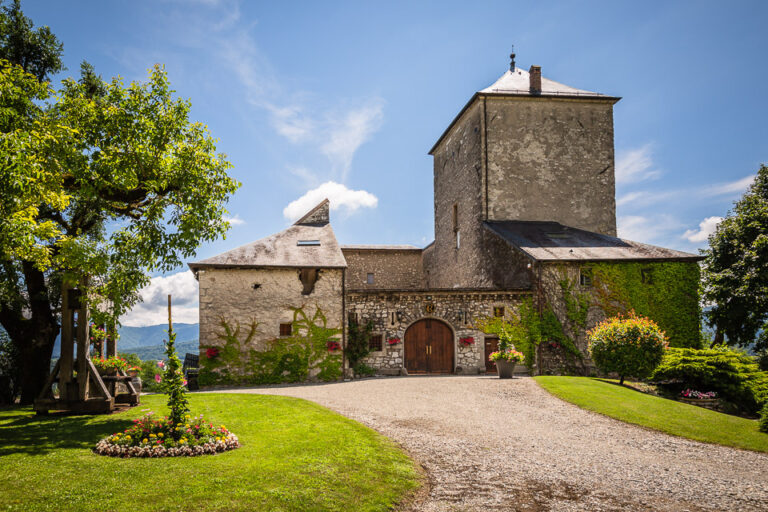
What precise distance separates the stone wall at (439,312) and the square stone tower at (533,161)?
4.27 m

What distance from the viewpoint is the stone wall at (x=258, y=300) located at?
18781 millimetres

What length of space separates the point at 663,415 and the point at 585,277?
9374 mm

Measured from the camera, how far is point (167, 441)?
711 cm

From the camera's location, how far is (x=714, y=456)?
8.48m

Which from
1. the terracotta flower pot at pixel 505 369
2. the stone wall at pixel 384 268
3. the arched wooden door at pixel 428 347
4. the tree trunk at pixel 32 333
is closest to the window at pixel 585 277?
the terracotta flower pot at pixel 505 369

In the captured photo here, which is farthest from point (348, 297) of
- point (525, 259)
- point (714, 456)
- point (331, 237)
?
point (714, 456)

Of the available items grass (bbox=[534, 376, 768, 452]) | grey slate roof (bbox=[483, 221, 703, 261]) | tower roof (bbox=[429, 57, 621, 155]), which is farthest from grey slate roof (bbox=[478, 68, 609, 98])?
grass (bbox=[534, 376, 768, 452])

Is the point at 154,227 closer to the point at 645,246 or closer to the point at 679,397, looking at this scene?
the point at 679,397

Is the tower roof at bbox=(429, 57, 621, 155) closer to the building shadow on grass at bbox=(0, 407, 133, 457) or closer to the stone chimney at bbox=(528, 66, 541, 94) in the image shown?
the stone chimney at bbox=(528, 66, 541, 94)

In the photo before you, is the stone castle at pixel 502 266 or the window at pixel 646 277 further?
the window at pixel 646 277

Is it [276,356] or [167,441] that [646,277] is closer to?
[276,356]

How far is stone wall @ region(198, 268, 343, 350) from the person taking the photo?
18781mm

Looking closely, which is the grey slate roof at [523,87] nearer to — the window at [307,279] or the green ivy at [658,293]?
the green ivy at [658,293]

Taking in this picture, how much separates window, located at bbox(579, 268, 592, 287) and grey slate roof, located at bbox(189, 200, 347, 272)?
1023cm
